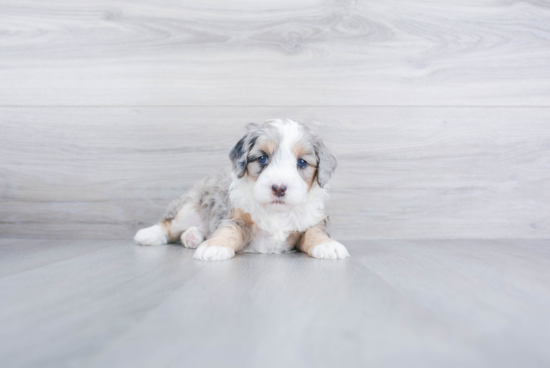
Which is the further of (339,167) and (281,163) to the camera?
(339,167)

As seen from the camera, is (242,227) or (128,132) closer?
(242,227)

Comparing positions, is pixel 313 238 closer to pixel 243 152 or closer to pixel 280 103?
pixel 243 152

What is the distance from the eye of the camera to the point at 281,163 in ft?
5.46

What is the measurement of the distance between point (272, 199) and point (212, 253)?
0.33 m

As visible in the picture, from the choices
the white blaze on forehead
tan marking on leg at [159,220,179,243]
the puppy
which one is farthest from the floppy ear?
tan marking on leg at [159,220,179,243]

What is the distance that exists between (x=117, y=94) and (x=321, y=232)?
154cm

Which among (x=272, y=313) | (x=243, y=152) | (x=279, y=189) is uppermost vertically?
(x=243, y=152)

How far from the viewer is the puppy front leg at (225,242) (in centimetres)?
151

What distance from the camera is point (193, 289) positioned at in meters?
1.05

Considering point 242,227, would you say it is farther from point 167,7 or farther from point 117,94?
point 167,7

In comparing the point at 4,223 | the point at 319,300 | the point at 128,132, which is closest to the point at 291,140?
the point at 319,300

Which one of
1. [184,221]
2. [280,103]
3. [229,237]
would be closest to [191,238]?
[184,221]

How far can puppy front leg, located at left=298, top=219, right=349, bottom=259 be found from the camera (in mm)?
1591

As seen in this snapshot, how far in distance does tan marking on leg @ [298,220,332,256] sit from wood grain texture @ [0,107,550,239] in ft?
1.96
